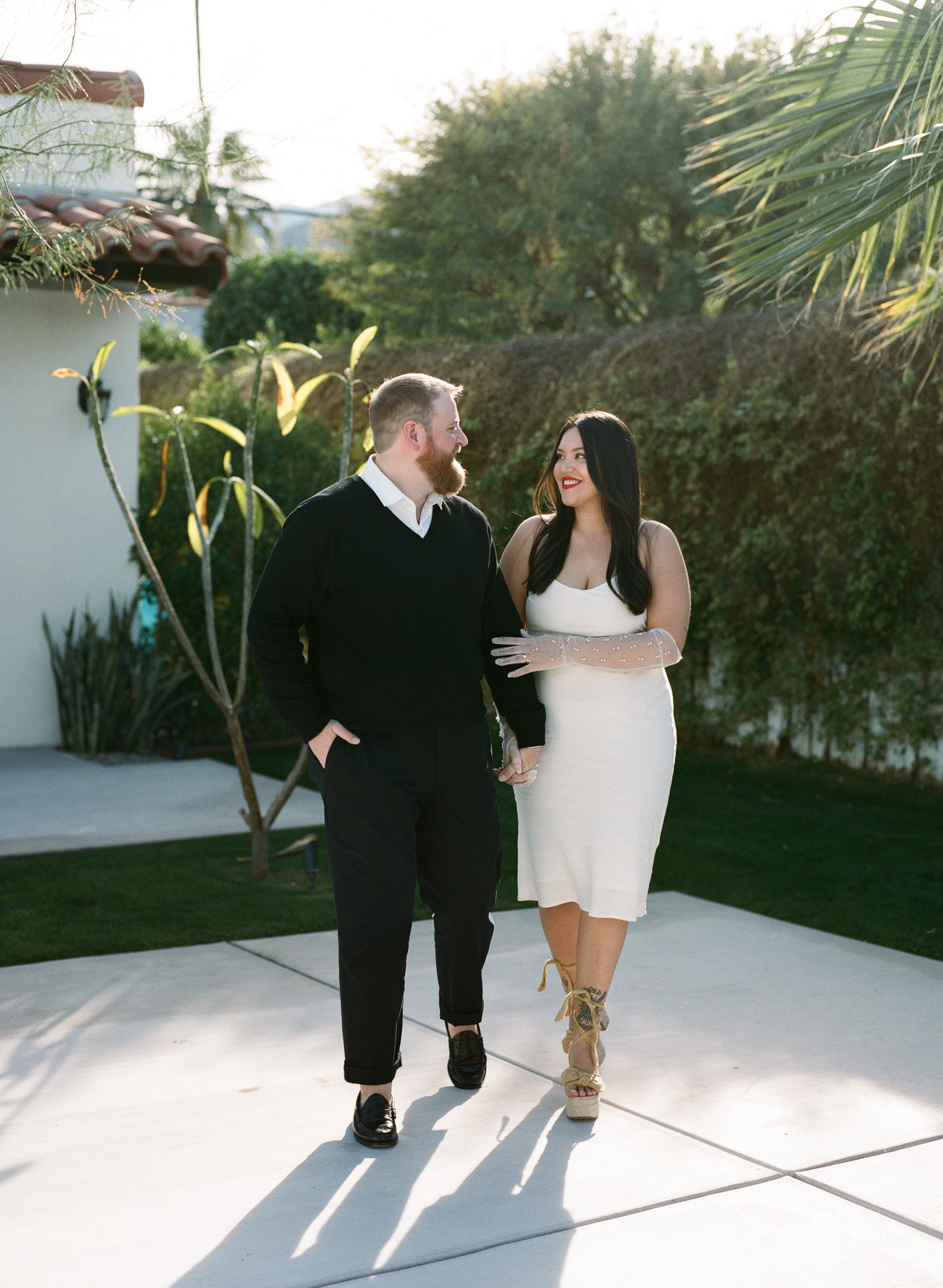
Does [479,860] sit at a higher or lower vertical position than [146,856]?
higher

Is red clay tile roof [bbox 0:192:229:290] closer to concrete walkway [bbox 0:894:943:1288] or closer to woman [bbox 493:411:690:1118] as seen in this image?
concrete walkway [bbox 0:894:943:1288]

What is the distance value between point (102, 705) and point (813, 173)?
17.3 ft

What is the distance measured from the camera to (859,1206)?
2.87m

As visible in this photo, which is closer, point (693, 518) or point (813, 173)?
point (813, 173)

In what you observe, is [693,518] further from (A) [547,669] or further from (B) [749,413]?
(A) [547,669]

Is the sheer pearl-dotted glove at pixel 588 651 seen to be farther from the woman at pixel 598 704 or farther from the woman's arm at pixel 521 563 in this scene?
the woman's arm at pixel 521 563

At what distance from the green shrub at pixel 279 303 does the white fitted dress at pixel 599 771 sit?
2227cm

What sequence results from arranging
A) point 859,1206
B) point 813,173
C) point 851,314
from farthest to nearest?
point 851,314, point 813,173, point 859,1206

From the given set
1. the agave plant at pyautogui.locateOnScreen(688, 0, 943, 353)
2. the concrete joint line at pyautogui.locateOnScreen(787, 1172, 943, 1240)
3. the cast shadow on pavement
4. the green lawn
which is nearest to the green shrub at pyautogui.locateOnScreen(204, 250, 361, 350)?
the green lawn

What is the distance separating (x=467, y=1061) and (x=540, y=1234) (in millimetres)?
824

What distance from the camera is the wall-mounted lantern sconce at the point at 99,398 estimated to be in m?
8.65

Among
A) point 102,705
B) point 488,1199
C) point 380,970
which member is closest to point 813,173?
point 380,970

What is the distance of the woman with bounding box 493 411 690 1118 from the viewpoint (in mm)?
3461

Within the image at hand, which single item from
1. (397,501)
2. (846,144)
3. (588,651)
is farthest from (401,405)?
(846,144)
